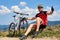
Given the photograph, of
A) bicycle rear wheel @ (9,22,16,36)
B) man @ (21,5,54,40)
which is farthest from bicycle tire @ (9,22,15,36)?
Result: man @ (21,5,54,40)

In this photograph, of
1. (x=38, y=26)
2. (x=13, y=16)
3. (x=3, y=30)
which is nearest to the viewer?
(x=38, y=26)

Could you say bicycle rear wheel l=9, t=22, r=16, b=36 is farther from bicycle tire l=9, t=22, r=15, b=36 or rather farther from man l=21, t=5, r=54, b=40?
man l=21, t=5, r=54, b=40

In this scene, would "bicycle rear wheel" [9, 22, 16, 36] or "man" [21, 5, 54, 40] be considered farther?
"bicycle rear wheel" [9, 22, 16, 36]

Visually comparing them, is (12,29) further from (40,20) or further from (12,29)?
(40,20)

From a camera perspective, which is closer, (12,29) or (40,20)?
(40,20)

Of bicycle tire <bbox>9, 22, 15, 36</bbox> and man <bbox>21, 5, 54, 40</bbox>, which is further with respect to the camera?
bicycle tire <bbox>9, 22, 15, 36</bbox>

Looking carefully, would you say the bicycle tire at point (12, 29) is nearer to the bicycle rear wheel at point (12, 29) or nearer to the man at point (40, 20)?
the bicycle rear wheel at point (12, 29)

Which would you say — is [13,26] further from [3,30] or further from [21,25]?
[3,30]

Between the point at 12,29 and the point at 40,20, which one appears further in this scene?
the point at 12,29

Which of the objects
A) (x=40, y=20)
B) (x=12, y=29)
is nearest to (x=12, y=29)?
(x=12, y=29)

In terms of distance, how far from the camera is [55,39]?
9.91 metres

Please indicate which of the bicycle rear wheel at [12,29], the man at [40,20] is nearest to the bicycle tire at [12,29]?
the bicycle rear wheel at [12,29]

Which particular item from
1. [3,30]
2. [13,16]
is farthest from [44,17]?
[3,30]

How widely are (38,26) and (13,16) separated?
3520mm
